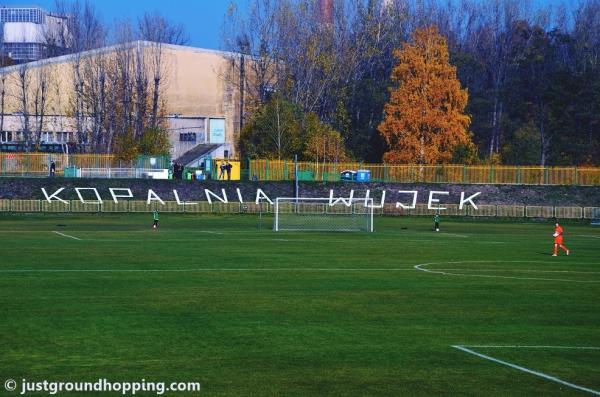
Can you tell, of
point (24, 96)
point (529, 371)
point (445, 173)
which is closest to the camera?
point (529, 371)

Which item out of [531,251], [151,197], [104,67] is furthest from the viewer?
[104,67]

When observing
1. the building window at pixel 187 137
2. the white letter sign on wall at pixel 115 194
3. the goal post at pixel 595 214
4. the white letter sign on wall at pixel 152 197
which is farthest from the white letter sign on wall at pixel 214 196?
the building window at pixel 187 137

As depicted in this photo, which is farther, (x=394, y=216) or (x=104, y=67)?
(x=104, y=67)

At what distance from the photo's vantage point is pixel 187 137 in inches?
4402

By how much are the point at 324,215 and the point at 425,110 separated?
83.0 ft

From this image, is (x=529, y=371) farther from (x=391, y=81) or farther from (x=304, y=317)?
(x=391, y=81)

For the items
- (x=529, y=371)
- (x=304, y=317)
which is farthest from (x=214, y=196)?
(x=529, y=371)

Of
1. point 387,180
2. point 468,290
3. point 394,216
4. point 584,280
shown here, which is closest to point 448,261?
point 584,280

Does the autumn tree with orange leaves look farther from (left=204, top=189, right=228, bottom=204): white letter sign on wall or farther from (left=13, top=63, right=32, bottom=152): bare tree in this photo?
(left=13, top=63, right=32, bottom=152): bare tree

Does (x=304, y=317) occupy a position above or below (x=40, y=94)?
below

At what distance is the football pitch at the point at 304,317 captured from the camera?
609 inches

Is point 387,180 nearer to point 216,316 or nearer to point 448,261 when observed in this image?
point 448,261

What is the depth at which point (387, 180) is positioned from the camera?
82.2 metres

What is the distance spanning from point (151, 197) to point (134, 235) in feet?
79.5
